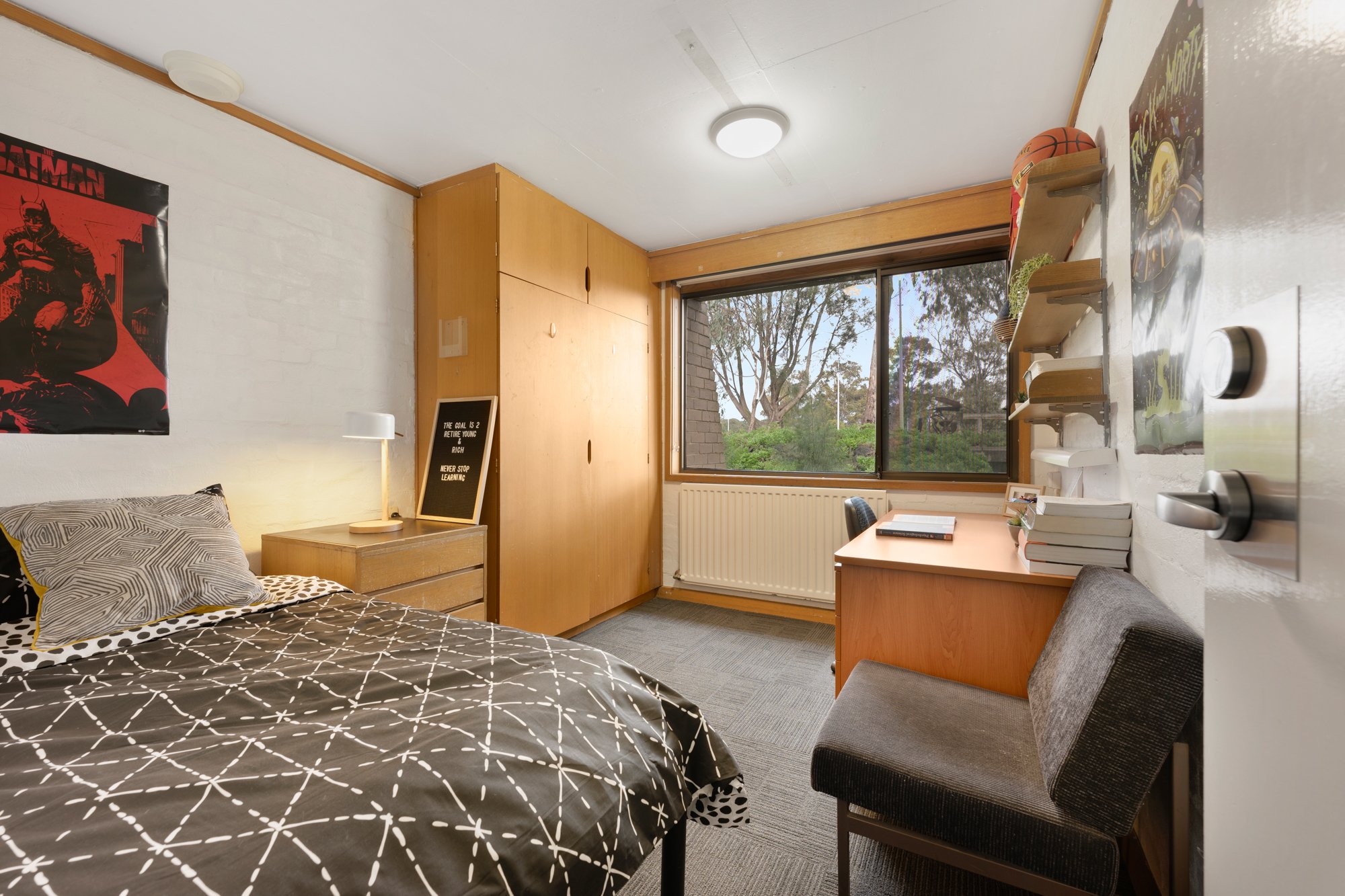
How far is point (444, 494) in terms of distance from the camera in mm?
2936

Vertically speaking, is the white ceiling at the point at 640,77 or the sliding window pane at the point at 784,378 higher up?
the white ceiling at the point at 640,77

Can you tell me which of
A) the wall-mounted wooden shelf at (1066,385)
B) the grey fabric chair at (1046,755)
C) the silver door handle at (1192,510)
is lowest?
the grey fabric chair at (1046,755)

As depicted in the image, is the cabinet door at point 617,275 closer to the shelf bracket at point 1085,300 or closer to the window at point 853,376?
the window at point 853,376

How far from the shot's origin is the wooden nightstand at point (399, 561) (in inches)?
86.4

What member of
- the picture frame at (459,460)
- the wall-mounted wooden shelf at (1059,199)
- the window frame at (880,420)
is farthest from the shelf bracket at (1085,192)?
the picture frame at (459,460)

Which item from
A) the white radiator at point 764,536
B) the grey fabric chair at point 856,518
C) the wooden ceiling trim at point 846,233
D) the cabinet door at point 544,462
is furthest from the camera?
the white radiator at point 764,536

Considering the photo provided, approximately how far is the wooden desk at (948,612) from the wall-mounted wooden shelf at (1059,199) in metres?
1.24

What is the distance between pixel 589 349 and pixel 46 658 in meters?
2.70

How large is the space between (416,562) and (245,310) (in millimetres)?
1327

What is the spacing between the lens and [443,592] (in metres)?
2.52

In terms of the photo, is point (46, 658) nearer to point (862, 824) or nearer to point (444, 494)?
point (444, 494)

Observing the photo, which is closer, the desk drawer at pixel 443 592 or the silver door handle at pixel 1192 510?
the silver door handle at pixel 1192 510

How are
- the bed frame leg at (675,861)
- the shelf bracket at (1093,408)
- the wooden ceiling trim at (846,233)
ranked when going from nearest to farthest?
the bed frame leg at (675,861) → the shelf bracket at (1093,408) → the wooden ceiling trim at (846,233)

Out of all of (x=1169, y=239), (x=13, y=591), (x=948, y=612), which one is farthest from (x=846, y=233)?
(x=13, y=591)
